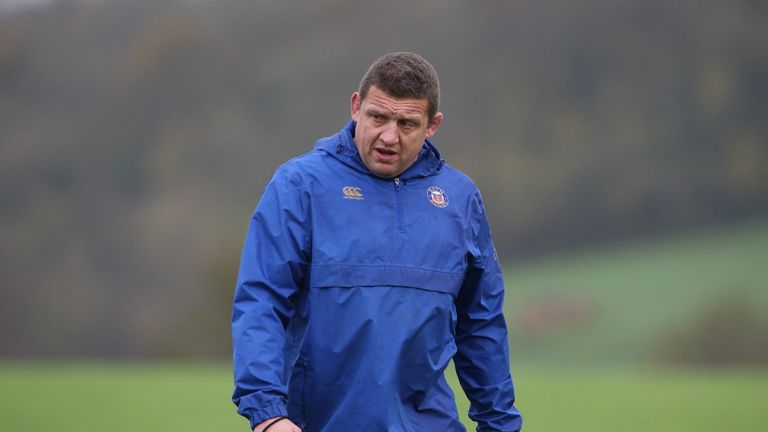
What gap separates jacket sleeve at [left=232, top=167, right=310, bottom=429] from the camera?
112 inches

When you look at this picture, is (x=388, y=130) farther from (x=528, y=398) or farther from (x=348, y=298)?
(x=528, y=398)

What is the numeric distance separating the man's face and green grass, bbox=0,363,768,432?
626cm

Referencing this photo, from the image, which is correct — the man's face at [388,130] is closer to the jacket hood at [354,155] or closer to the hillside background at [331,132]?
the jacket hood at [354,155]

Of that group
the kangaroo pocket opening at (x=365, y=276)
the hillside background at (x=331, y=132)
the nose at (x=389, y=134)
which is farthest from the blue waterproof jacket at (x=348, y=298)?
the hillside background at (x=331, y=132)

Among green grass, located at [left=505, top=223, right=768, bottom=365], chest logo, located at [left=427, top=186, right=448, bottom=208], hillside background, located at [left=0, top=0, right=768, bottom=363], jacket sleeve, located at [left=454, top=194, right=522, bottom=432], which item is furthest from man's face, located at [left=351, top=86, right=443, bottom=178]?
green grass, located at [left=505, top=223, right=768, bottom=365]

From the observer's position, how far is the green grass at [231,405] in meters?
9.38

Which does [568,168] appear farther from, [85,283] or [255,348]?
[255,348]

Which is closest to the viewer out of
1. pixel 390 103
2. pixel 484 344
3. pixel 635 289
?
pixel 390 103

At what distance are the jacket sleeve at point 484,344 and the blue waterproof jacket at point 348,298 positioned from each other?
0.43ft

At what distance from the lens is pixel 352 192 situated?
3148 millimetres

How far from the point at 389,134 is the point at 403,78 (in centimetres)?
16

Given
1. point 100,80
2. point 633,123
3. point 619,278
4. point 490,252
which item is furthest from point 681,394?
point 100,80

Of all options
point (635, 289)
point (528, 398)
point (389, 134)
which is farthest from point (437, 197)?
point (635, 289)

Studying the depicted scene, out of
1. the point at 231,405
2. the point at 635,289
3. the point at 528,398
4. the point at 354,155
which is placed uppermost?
the point at 354,155
